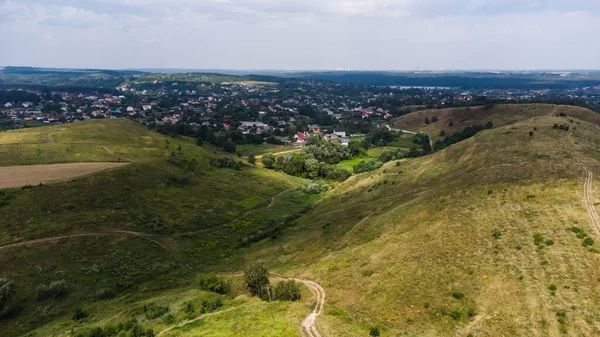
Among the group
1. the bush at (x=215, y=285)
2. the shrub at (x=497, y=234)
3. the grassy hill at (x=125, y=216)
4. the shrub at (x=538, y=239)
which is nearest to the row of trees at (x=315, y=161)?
the grassy hill at (x=125, y=216)

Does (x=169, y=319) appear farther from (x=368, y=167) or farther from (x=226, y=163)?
(x=368, y=167)

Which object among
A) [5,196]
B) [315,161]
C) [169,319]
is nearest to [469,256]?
[169,319]

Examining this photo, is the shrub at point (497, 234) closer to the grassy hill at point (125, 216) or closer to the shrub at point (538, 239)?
the shrub at point (538, 239)

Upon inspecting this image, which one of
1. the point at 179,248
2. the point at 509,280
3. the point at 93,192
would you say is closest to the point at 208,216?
the point at 179,248

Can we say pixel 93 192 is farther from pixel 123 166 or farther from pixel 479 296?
pixel 479 296

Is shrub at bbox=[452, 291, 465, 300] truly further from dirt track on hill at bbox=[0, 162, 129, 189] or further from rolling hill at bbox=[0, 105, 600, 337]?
dirt track on hill at bbox=[0, 162, 129, 189]

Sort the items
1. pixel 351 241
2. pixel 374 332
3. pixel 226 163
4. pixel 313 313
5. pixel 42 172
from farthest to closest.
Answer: pixel 226 163, pixel 42 172, pixel 351 241, pixel 313 313, pixel 374 332
